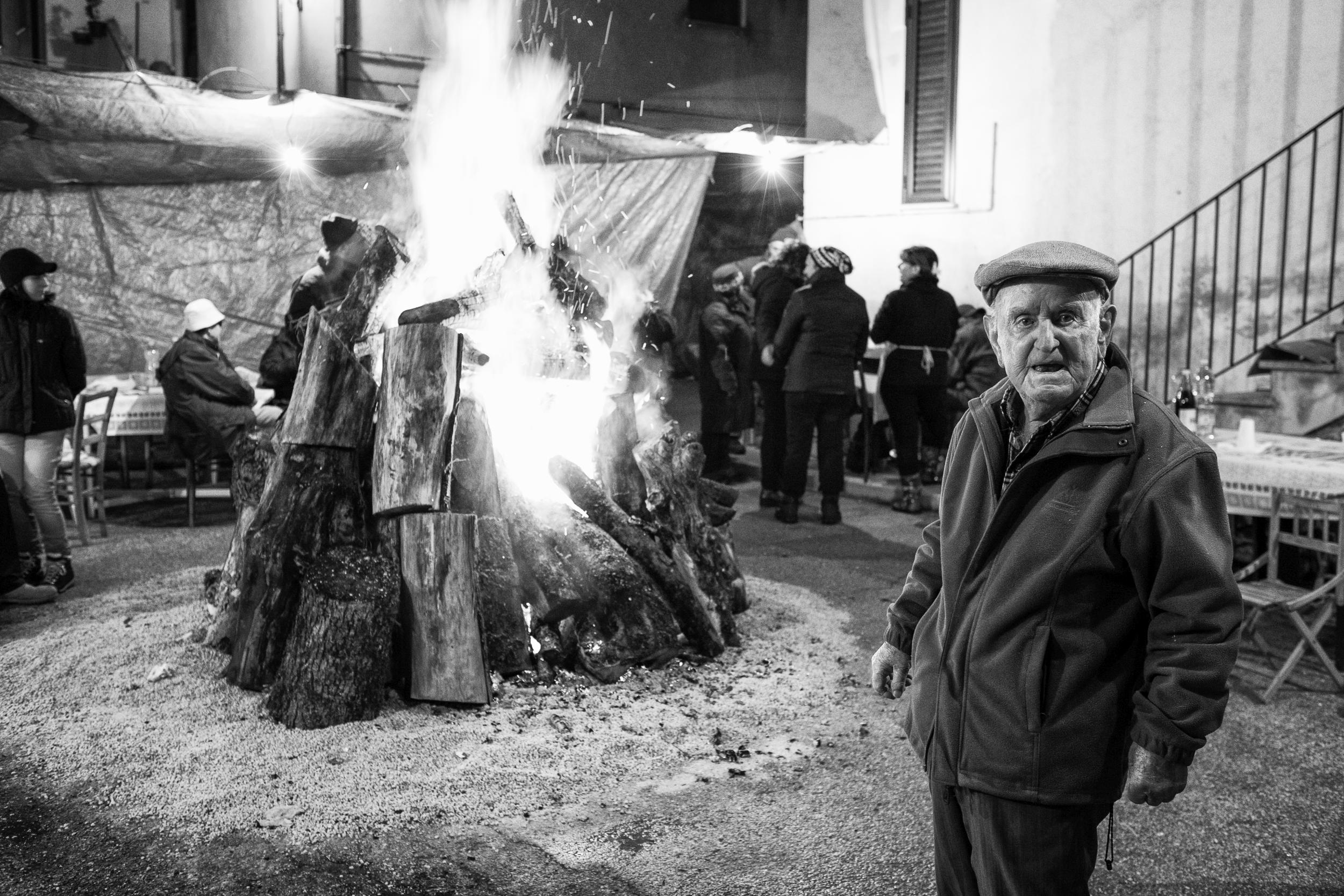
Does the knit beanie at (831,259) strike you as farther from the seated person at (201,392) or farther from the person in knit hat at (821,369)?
the seated person at (201,392)

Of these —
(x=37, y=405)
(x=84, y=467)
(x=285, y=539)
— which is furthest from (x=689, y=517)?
(x=84, y=467)

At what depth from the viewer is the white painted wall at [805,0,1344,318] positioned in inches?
413

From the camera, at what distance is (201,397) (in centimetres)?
917

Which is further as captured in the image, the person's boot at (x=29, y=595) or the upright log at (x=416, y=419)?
the person's boot at (x=29, y=595)

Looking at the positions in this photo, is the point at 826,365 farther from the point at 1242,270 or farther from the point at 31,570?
the point at 31,570

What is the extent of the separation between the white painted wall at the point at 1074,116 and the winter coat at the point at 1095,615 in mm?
9582

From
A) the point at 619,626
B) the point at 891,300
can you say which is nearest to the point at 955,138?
the point at 891,300

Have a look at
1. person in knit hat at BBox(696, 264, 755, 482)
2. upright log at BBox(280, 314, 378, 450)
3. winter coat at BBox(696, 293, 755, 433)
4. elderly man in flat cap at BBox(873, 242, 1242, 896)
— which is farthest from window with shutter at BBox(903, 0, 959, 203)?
elderly man in flat cap at BBox(873, 242, 1242, 896)

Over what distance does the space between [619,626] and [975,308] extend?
289 inches

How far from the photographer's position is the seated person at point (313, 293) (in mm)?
8297

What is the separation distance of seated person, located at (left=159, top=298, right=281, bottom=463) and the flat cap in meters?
A: 7.68

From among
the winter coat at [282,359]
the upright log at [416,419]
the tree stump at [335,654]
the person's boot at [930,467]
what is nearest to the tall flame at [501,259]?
the upright log at [416,419]

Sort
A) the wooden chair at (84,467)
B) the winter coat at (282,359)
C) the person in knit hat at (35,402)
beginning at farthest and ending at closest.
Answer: the winter coat at (282,359)
the wooden chair at (84,467)
the person in knit hat at (35,402)

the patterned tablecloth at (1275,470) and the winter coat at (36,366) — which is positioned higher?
the winter coat at (36,366)
